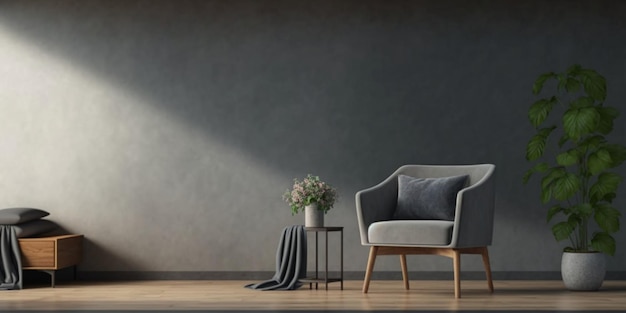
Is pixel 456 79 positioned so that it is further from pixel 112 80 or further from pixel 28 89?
pixel 28 89

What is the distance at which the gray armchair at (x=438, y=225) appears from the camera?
5.57m

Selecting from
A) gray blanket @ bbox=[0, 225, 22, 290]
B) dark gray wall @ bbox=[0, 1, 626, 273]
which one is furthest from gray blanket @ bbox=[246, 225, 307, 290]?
gray blanket @ bbox=[0, 225, 22, 290]

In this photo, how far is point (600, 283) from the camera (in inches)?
236

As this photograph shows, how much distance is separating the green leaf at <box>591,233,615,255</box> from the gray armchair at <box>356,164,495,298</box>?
742 millimetres

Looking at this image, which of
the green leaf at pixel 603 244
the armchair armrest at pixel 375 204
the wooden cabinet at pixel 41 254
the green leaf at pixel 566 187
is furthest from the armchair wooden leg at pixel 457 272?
the wooden cabinet at pixel 41 254

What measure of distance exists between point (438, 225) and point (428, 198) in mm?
450

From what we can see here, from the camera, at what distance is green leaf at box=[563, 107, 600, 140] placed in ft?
19.1

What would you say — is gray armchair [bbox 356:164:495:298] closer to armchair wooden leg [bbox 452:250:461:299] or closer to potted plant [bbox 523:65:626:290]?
armchair wooden leg [bbox 452:250:461:299]

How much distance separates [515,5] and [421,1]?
27.7 inches

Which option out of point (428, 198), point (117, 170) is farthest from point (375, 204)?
point (117, 170)

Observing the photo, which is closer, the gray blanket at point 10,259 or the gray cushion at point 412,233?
the gray cushion at point 412,233

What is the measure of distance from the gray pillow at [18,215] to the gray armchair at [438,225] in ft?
8.00

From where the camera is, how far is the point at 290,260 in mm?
6273

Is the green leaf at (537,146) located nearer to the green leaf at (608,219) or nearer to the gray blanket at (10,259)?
the green leaf at (608,219)
